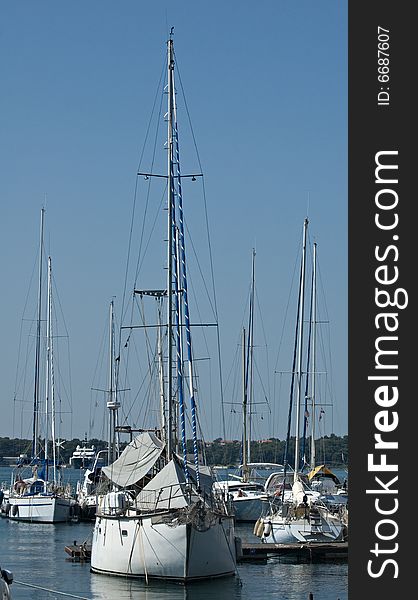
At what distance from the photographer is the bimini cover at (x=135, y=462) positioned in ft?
147

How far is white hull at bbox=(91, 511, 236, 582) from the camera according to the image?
129 ft

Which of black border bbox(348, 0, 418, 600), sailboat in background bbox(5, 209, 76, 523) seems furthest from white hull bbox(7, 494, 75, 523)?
black border bbox(348, 0, 418, 600)

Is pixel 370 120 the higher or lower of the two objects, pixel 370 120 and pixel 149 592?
the higher

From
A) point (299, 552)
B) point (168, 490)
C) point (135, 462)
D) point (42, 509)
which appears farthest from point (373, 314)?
point (42, 509)

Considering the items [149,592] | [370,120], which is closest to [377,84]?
[370,120]

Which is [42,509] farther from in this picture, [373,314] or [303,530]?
[373,314]

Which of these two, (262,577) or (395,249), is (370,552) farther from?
(262,577)

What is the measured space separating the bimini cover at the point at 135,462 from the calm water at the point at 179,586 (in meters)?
3.83

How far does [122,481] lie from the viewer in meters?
44.8

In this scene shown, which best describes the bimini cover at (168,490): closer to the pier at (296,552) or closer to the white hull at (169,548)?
the white hull at (169,548)

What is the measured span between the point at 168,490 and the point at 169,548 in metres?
2.21

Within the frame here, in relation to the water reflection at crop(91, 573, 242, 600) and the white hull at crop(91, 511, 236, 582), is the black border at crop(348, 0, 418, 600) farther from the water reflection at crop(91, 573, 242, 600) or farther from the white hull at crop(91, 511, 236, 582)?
the white hull at crop(91, 511, 236, 582)

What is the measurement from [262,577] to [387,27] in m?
33.9

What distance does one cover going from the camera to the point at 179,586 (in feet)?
128
